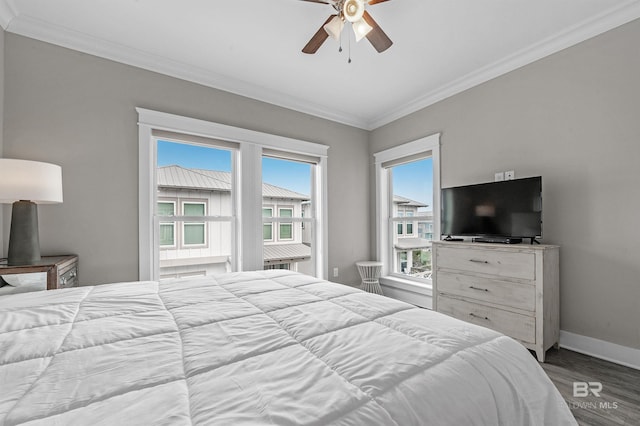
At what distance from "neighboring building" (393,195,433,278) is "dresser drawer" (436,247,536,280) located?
2.74 ft

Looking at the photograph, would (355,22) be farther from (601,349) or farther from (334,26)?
(601,349)

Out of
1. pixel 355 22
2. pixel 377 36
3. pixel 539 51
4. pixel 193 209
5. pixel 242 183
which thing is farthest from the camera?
pixel 242 183

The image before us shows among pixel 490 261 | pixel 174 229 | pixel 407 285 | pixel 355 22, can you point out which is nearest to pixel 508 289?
pixel 490 261

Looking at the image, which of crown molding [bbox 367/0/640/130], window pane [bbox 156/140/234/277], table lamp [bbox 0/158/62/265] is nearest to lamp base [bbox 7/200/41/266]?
table lamp [bbox 0/158/62/265]

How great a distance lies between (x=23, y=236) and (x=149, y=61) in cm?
186

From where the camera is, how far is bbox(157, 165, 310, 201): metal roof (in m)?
3.00

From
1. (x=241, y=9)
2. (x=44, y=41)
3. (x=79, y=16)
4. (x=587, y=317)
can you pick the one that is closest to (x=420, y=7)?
(x=241, y=9)

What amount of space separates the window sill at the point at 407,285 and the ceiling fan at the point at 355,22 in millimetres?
2785

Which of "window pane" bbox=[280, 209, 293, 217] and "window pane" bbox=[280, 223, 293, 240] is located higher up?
"window pane" bbox=[280, 209, 293, 217]

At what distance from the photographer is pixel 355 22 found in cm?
181

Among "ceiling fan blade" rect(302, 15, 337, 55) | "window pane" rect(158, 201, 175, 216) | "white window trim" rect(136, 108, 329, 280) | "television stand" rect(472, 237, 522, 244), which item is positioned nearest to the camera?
"ceiling fan blade" rect(302, 15, 337, 55)

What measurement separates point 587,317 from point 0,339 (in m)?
3.56

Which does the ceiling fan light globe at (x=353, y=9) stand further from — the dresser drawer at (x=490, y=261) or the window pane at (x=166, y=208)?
the window pane at (x=166, y=208)

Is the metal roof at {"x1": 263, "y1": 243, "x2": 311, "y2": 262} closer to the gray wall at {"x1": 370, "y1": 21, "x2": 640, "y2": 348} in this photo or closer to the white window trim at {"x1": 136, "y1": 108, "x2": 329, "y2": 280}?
the white window trim at {"x1": 136, "y1": 108, "x2": 329, "y2": 280}
